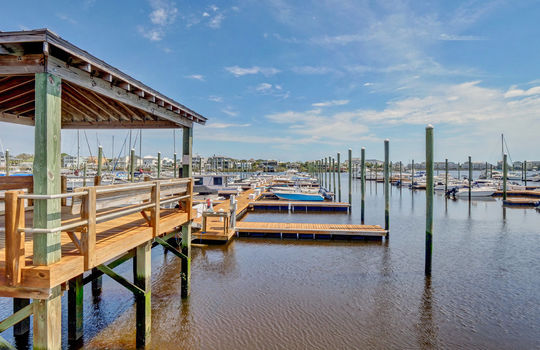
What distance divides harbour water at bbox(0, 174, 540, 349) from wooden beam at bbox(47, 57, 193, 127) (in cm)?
529

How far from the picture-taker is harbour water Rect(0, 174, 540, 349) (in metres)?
7.20

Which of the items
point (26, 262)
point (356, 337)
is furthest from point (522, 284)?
point (26, 262)

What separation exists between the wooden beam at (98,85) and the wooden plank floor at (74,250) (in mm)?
2508

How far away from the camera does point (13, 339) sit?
21.9 feet

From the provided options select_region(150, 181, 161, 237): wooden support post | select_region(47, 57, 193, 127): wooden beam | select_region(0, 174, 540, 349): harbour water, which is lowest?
select_region(0, 174, 540, 349): harbour water

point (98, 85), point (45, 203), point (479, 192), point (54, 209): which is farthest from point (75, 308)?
point (479, 192)

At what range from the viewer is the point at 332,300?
9.20 metres

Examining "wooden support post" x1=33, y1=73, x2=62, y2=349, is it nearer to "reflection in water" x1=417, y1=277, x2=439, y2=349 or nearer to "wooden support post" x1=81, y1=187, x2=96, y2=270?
"wooden support post" x1=81, y1=187, x2=96, y2=270

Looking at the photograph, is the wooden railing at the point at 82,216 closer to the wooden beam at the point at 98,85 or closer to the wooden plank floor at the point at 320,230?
the wooden beam at the point at 98,85

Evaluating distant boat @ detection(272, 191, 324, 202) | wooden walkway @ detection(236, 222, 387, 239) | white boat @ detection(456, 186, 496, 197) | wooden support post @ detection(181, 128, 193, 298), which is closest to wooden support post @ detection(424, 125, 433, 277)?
wooden walkway @ detection(236, 222, 387, 239)

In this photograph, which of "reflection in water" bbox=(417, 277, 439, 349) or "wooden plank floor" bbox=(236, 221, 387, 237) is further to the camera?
"wooden plank floor" bbox=(236, 221, 387, 237)

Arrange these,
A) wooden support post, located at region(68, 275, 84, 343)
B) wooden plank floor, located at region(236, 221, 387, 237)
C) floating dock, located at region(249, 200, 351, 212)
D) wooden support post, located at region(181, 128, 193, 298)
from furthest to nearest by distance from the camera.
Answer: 1. floating dock, located at region(249, 200, 351, 212)
2. wooden plank floor, located at region(236, 221, 387, 237)
3. wooden support post, located at region(181, 128, 193, 298)
4. wooden support post, located at region(68, 275, 84, 343)

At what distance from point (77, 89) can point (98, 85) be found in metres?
1.17

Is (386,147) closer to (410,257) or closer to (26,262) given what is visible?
(410,257)
